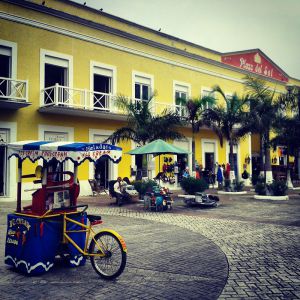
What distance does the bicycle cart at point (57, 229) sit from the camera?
17.5 feet

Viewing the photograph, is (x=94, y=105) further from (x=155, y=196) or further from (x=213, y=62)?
(x=213, y=62)

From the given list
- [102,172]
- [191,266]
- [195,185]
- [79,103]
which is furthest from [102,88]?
[191,266]

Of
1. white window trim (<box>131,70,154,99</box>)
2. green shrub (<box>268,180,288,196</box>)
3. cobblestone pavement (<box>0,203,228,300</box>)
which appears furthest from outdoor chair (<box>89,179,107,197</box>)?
cobblestone pavement (<box>0,203,228,300</box>)

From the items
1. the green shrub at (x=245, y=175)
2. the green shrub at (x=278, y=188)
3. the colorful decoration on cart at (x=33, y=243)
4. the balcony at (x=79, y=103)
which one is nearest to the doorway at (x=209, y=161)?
the green shrub at (x=245, y=175)

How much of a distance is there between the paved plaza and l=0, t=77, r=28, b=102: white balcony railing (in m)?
7.32

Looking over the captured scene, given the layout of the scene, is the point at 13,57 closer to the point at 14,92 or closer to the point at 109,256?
the point at 14,92

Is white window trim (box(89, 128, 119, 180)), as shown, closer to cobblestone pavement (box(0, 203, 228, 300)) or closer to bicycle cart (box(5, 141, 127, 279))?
cobblestone pavement (box(0, 203, 228, 300))

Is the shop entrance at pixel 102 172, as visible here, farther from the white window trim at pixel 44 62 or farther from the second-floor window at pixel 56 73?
the white window trim at pixel 44 62

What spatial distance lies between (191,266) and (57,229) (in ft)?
7.46

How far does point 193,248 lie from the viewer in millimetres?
7156

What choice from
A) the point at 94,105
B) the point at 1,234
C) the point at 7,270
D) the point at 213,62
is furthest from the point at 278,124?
the point at 7,270

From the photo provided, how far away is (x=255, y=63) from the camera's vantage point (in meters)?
30.3

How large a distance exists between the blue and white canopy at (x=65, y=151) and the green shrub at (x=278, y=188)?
12.2 m

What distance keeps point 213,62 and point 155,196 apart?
1635 centimetres
